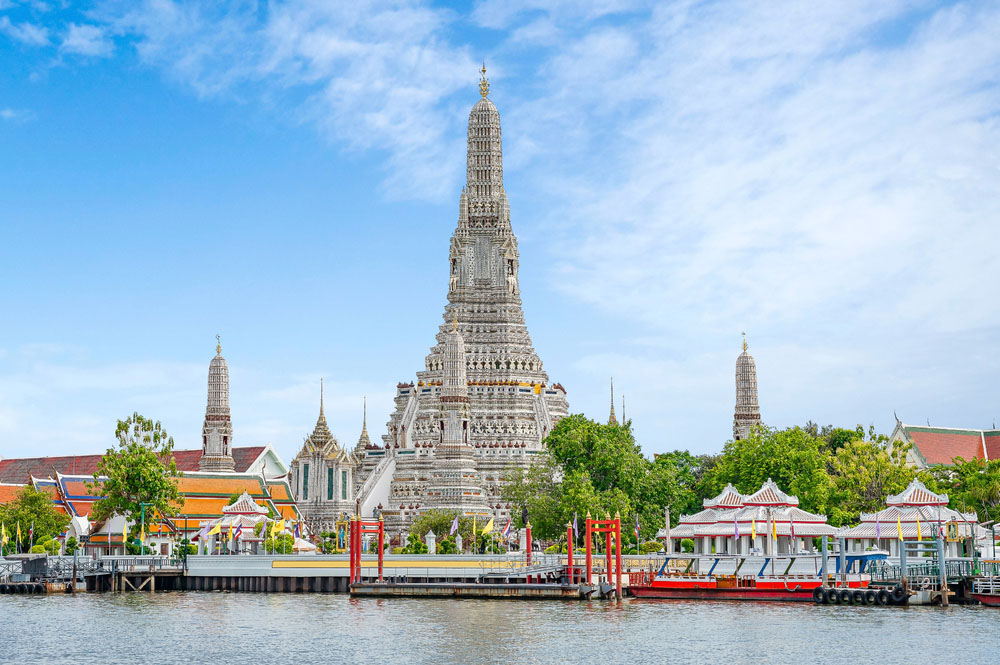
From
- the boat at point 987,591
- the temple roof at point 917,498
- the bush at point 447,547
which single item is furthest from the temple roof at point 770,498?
the bush at point 447,547

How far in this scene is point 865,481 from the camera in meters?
78.1

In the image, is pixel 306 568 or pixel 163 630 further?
pixel 306 568

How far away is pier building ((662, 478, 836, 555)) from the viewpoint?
231ft

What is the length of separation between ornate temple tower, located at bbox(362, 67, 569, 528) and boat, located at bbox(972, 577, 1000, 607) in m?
44.3

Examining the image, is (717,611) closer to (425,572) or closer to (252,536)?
(425,572)

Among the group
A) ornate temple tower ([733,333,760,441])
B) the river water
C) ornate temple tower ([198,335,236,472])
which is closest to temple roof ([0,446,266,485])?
ornate temple tower ([198,335,236,472])

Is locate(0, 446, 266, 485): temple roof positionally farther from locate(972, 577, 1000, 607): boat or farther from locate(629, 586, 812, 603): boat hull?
locate(972, 577, 1000, 607): boat

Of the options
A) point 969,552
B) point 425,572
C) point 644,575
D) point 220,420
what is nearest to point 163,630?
point 425,572

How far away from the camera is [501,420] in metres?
106

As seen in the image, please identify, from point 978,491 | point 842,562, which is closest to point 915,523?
point 842,562

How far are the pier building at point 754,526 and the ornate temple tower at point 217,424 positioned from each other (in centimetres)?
4219

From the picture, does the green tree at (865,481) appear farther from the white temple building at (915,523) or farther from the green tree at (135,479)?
the green tree at (135,479)

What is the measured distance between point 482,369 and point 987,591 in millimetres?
52218

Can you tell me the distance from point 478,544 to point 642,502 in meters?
9.76
